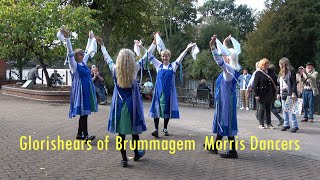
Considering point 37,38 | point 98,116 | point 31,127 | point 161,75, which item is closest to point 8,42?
point 37,38

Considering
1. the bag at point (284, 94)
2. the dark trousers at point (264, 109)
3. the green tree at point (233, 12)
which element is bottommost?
the dark trousers at point (264, 109)

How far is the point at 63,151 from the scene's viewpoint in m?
7.24

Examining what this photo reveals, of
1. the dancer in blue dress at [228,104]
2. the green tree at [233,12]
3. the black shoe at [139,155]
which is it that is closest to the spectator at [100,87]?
the black shoe at [139,155]

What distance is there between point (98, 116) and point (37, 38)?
20.9ft

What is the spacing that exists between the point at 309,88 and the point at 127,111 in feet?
23.6

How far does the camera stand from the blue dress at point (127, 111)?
20.5 ft

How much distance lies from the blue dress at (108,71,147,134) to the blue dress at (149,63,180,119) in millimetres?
2285

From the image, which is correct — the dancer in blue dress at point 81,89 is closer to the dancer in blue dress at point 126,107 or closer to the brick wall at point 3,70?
the dancer in blue dress at point 126,107

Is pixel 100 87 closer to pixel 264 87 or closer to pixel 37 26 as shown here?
pixel 37 26

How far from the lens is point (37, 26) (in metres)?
16.4

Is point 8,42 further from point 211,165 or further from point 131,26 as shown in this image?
point 211,165

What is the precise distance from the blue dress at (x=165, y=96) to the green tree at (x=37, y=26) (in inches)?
351

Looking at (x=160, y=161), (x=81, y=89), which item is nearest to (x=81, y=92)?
(x=81, y=89)

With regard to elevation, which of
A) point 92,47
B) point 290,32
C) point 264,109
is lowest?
point 264,109
